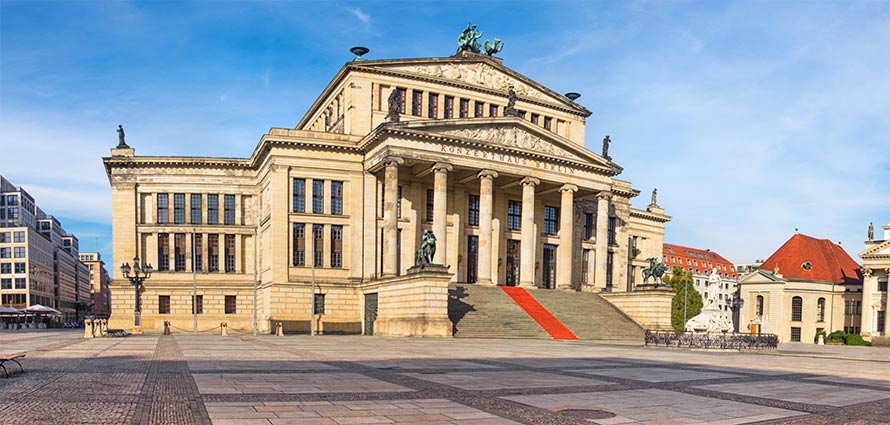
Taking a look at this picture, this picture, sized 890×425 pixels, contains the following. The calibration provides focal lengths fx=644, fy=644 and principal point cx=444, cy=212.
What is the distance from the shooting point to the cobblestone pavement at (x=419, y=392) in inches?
442

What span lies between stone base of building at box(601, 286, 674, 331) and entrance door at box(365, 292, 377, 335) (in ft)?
70.4

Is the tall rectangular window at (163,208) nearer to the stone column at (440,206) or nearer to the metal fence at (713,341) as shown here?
the stone column at (440,206)

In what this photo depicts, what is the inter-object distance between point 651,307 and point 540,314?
10.7m

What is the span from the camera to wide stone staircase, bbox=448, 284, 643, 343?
43.5 meters

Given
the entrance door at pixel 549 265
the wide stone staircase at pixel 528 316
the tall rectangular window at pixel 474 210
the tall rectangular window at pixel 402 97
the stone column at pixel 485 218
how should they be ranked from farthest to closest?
1. the entrance door at pixel 549 265
2. the tall rectangular window at pixel 474 210
3. the tall rectangular window at pixel 402 97
4. the stone column at pixel 485 218
5. the wide stone staircase at pixel 528 316

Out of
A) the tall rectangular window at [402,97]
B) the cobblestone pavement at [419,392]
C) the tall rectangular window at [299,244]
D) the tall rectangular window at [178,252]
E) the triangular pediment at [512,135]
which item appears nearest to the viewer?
the cobblestone pavement at [419,392]

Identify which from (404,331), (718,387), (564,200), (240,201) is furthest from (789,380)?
(240,201)

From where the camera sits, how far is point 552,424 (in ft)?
35.3

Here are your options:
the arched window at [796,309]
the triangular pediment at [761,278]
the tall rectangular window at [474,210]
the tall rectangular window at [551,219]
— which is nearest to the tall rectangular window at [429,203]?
the tall rectangular window at [474,210]

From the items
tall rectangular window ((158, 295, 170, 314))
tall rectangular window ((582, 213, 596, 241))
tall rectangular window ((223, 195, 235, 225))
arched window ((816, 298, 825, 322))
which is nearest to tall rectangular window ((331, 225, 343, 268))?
tall rectangular window ((223, 195, 235, 225))

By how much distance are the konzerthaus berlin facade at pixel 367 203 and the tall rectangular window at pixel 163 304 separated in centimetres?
21

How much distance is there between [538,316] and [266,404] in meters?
36.9

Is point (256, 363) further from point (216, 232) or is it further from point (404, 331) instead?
point (216, 232)

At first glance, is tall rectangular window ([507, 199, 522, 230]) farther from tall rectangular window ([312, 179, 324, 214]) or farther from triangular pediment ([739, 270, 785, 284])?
triangular pediment ([739, 270, 785, 284])
